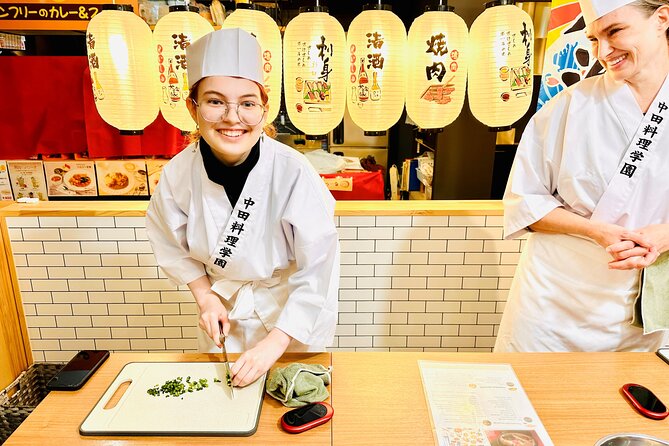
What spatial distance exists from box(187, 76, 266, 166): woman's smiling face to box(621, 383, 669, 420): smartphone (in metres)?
1.44

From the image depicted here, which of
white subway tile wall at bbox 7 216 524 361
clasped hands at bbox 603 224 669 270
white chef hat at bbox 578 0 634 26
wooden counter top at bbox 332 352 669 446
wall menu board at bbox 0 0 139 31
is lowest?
white subway tile wall at bbox 7 216 524 361

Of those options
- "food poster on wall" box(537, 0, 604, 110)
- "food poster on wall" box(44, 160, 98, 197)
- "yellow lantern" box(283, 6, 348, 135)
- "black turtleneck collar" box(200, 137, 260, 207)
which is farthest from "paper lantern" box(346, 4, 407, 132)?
"food poster on wall" box(44, 160, 98, 197)

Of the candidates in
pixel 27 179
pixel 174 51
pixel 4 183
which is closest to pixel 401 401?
pixel 174 51

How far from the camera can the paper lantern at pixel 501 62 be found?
97.7 inches

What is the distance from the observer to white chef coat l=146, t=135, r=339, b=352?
165cm

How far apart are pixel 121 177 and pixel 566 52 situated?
133 inches

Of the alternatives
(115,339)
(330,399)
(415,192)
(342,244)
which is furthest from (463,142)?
(330,399)

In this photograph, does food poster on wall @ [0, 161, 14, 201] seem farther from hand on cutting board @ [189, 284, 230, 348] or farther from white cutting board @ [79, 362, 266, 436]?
white cutting board @ [79, 362, 266, 436]

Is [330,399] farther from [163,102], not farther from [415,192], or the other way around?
[415,192]

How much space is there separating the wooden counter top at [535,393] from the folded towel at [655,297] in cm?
14

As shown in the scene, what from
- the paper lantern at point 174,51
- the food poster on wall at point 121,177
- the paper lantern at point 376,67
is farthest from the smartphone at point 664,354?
the food poster on wall at point 121,177

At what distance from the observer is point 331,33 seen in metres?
2.53

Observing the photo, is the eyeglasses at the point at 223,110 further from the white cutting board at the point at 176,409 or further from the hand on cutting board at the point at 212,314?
the white cutting board at the point at 176,409

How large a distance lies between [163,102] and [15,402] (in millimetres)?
1881
